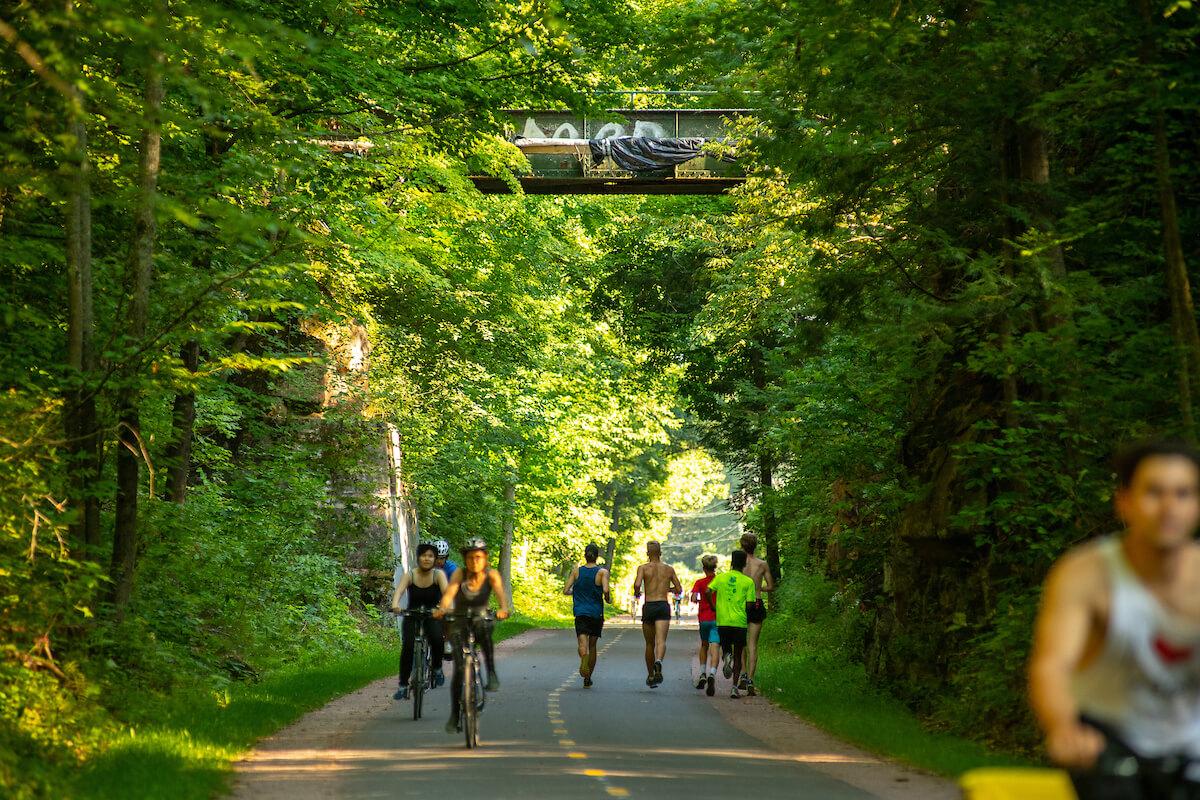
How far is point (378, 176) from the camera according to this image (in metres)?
23.3

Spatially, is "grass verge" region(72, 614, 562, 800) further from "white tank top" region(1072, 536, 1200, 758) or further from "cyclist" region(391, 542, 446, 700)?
"white tank top" region(1072, 536, 1200, 758)

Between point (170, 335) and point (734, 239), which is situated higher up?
point (734, 239)

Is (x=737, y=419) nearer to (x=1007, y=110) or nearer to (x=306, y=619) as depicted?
(x=306, y=619)

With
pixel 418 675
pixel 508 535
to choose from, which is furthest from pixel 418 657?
pixel 508 535

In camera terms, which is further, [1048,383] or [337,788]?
[1048,383]

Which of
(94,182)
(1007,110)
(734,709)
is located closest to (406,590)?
(734,709)

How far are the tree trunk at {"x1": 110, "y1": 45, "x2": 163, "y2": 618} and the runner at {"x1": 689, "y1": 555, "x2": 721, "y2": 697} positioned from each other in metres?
7.91

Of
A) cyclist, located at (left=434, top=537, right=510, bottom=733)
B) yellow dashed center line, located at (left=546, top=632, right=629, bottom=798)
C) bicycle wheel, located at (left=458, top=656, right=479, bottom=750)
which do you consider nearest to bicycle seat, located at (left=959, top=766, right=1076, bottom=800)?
yellow dashed center line, located at (left=546, top=632, right=629, bottom=798)

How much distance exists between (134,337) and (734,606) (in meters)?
9.22

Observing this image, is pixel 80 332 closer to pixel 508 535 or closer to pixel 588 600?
pixel 588 600

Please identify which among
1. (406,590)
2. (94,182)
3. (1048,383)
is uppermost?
(94,182)

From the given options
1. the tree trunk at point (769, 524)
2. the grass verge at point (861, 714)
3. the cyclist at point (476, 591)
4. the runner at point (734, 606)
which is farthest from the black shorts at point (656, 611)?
the tree trunk at point (769, 524)

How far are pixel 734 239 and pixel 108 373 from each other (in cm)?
1822

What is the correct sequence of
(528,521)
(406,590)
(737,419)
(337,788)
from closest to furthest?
(337,788) → (406,590) → (737,419) → (528,521)
